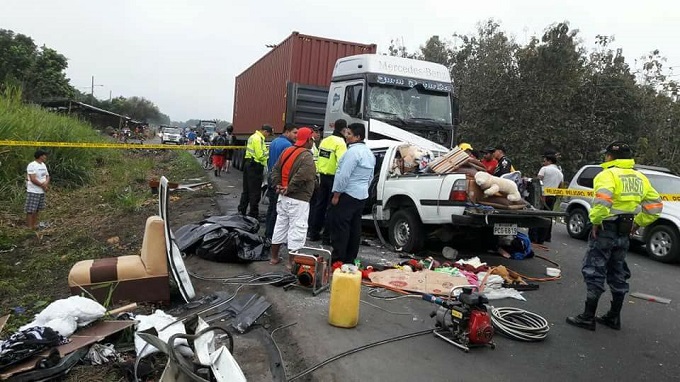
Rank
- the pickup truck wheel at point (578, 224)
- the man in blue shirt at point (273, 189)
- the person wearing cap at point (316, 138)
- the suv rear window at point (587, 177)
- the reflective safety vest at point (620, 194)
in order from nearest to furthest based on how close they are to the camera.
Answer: the reflective safety vest at point (620, 194)
the man in blue shirt at point (273, 189)
the person wearing cap at point (316, 138)
the pickup truck wheel at point (578, 224)
the suv rear window at point (587, 177)

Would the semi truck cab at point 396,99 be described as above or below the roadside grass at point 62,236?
above

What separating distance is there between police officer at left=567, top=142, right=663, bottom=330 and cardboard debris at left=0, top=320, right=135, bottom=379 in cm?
420

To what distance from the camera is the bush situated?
10398 millimetres

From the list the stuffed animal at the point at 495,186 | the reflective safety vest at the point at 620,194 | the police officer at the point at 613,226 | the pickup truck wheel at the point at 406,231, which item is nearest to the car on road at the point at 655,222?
the stuffed animal at the point at 495,186

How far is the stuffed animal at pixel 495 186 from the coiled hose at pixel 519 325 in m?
1.96

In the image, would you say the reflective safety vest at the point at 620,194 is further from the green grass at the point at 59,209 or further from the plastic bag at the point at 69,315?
the green grass at the point at 59,209

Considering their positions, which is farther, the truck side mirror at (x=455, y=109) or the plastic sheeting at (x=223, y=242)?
the truck side mirror at (x=455, y=109)

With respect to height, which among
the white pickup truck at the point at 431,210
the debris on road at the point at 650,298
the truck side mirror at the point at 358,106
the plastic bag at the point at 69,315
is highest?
the truck side mirror at the point at 358,106

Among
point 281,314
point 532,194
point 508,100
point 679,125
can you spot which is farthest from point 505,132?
point 281,314

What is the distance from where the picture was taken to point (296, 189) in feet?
18.9

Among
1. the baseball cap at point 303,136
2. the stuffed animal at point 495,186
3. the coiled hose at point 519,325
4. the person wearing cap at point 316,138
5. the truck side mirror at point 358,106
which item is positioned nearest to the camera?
the coiled hose at point 519,325

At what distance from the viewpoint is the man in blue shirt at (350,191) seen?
5.80 metres

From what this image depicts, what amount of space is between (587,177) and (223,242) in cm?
809

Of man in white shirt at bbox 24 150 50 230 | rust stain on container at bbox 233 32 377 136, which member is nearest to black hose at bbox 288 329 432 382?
man in white shirt at bbox 24 150 50 230
